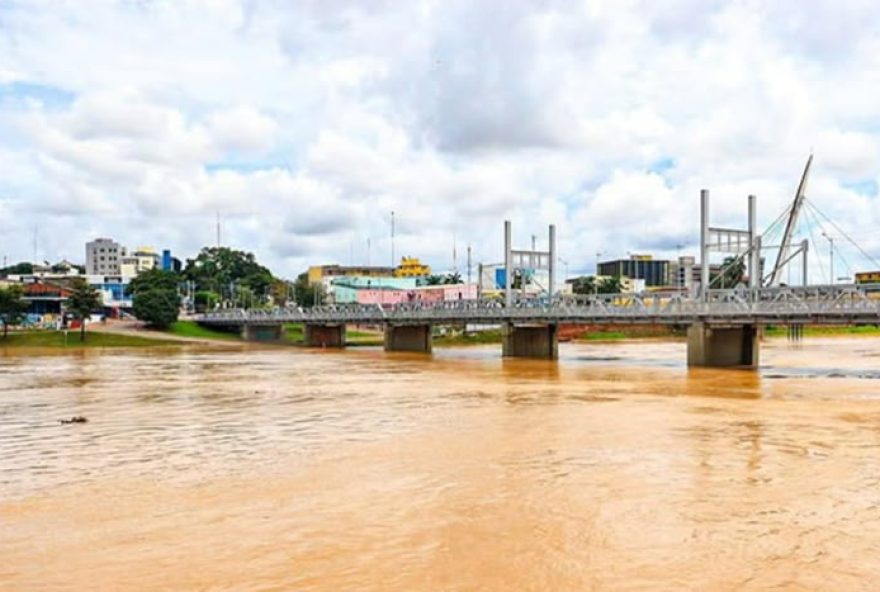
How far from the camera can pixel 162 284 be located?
121 meters

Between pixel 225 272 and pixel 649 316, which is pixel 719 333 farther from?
pixel 225 272

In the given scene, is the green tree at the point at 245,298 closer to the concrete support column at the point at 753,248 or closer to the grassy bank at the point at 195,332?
the grassy bank at the point at 195,332

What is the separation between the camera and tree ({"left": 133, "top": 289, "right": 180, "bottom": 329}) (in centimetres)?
10706

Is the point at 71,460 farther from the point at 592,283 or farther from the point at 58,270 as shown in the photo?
the point at 58,270

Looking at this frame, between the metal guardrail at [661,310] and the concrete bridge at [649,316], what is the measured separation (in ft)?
0.19

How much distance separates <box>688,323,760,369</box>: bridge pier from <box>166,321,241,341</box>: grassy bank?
6732 centimetres

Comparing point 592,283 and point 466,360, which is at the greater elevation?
point 592,283

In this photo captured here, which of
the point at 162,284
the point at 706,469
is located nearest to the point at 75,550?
the point at 706,469

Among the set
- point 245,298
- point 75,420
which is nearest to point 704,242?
point 75,420

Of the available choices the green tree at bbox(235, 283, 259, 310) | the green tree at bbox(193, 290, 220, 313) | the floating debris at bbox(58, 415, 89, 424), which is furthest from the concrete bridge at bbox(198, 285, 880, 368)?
the green tree at bbox(235, 283, 259, 310)

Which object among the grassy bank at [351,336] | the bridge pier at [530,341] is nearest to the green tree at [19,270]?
the grassy bank at [351,336]

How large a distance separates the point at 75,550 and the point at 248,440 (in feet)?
39.7

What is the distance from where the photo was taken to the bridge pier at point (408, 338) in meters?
91.6

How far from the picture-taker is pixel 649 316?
63062 millimetres
